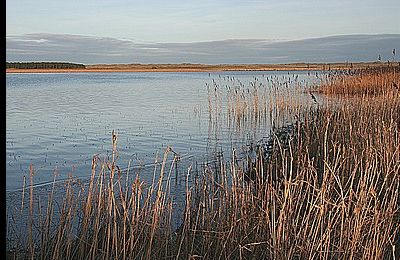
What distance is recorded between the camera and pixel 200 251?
4.38 meters

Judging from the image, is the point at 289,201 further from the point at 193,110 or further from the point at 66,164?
the point at 193,110

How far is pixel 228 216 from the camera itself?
4559 millimetres

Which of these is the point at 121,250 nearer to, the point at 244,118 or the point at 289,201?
the point at 289,201

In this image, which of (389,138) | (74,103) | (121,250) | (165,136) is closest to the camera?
(121,250)

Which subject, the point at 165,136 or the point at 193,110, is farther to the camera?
the point at 193,110

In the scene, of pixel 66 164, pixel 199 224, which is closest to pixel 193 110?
pixel 66 164

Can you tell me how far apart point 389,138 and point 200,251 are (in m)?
3.44

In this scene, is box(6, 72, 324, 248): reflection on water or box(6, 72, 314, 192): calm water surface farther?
box(6, 72, 314, 192): calm water surface

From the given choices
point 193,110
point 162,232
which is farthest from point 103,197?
point 193,110

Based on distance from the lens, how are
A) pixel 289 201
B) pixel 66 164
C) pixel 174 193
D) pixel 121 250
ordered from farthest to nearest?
1. pixel 66 164
2. pixel 174 193
3. pixel 289 201
4. pixel 121 250

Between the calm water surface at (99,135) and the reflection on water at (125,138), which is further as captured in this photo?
the calm water surface at (99,135)

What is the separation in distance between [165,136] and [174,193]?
5.38m

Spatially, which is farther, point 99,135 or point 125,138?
point 99,135
